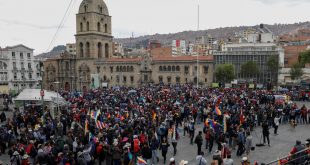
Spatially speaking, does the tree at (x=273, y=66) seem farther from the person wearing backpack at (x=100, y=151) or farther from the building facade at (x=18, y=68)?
the building facade at (x=18, y=68)

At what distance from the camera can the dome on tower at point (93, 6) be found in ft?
226

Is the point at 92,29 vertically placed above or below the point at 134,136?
above

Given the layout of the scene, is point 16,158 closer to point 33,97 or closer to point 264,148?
point 264,148

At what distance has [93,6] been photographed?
68.8 metres

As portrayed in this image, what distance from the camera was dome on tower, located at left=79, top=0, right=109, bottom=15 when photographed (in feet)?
226

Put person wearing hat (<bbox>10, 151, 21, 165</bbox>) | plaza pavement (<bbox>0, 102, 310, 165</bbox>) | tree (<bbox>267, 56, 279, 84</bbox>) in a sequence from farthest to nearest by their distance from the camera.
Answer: tree (<bbox>267, 56, 279, 84</bbox>)
plaza pavement (<bbox>0, 102, 310, 165</bbox>)
person wearing hat (<bbox>10, 151, 21, 165</bbox>)

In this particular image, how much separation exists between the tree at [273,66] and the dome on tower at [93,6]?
4136 cm

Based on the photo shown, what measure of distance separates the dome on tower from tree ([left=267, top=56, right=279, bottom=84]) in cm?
4136

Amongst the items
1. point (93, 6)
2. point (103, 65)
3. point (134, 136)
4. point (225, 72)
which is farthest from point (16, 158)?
point (93, 6)

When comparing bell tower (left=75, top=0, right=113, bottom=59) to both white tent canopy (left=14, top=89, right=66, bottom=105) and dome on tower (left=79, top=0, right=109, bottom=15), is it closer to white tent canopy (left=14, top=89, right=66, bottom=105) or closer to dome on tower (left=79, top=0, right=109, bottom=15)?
dome on tower (left=79, top=0, right=109, bottom=15)

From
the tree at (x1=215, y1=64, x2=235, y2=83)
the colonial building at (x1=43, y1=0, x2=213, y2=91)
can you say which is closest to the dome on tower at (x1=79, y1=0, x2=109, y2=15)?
the colonial building at (x1=43, y1=0, x2=213, y2=91)

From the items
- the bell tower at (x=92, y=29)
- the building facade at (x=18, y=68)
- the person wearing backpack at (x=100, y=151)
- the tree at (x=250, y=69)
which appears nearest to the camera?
the person wearing backpack at (x=100, y=151)

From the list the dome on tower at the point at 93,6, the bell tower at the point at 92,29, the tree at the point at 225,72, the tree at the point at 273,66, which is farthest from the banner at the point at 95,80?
the tree at the point at 273,66

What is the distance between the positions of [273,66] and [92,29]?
41542mm
